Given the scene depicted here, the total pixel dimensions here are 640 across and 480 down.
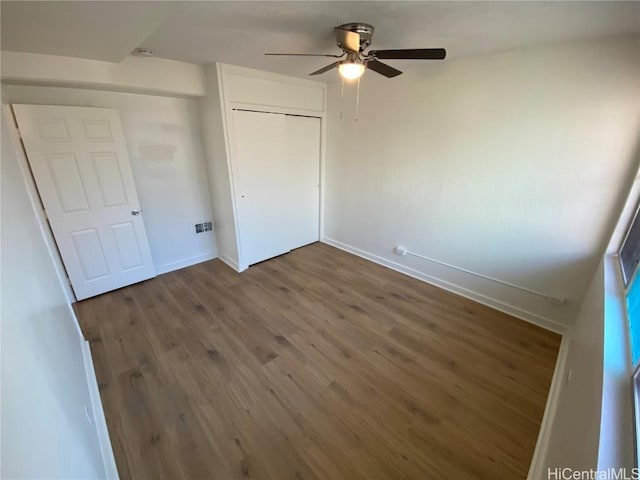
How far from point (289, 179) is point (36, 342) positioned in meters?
3.21

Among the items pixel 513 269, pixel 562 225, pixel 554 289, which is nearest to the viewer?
pixel 562 225

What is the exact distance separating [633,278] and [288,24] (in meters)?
2.60

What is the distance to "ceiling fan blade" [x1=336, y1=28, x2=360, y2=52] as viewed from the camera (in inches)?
65.0

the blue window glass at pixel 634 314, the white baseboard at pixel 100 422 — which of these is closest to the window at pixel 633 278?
the blue window glass at pixel 634 314

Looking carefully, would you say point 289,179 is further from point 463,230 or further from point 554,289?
point 554,289

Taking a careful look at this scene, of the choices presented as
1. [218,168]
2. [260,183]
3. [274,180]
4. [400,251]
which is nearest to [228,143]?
[218,168]

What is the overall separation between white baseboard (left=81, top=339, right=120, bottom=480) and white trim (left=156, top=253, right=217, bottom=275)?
58.6 inches

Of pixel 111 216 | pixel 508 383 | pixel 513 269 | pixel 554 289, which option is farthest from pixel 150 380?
pixel 554 289

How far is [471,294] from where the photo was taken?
119 inches

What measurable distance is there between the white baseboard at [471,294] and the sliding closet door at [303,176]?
2.44 ft

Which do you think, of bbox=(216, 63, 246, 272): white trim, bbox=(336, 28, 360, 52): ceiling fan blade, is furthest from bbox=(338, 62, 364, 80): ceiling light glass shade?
bbox=(216, 63, 246, 272): white trim

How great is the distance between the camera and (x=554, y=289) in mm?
2488

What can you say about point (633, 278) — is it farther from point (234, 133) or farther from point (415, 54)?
point (234, 133)

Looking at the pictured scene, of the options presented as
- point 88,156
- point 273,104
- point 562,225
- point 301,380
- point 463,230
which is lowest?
point 301,380
